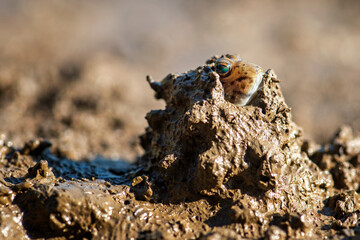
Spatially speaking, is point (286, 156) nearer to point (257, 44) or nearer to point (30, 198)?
point (30, 198)

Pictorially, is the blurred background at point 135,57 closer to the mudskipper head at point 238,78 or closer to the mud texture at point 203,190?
the mud texture at point 203,190

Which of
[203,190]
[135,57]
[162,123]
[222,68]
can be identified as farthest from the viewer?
[135,57]

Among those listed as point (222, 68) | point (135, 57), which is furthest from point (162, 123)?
point (135, 57)

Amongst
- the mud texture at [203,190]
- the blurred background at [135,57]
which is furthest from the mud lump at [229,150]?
the blurred background at [135,57]

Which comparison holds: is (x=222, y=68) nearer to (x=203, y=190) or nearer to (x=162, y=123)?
(x=162, y=123)

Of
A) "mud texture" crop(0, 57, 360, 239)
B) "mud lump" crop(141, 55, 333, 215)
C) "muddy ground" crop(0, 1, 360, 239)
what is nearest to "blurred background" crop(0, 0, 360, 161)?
"muddy ground" crop(0, 1, 360, 239)

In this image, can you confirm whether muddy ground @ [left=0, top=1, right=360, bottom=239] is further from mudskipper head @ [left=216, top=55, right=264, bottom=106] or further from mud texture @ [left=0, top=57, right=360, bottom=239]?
mudskipper head @ [left=216, top=55, right=264, bottom=106]

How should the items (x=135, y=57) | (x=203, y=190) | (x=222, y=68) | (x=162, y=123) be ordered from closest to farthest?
(x=203, y=190) < (x=222, y=68) < (x=162, y=123) < (x=135, y=57)
